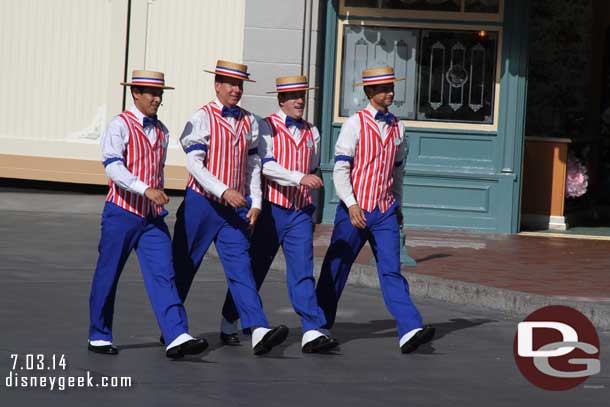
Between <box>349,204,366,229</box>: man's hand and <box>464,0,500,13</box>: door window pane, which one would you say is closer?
<box>349,204,366,229</box>: man's hand

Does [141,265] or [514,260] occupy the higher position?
[141,265]

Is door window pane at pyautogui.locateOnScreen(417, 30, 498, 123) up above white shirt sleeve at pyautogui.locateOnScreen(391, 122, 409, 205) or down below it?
above

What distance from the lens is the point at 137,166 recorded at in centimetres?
846

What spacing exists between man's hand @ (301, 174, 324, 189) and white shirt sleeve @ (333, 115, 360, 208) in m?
0.23

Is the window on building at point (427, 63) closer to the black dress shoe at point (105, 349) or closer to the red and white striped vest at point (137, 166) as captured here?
the red and white striped vest at point (137, 166)

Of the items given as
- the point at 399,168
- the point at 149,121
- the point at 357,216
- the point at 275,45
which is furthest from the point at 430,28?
the point at 149,121

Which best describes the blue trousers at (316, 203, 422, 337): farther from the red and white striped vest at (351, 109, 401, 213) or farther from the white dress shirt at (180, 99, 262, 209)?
the white dress shirt at (180, 99, 262, 209)

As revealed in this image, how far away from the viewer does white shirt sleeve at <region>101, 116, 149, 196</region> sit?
8281 mm

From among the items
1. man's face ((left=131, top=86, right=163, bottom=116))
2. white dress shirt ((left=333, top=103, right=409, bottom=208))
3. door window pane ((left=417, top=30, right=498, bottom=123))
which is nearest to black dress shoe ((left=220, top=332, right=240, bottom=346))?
white dress shirt ((left=333, top=103, right=409, bottom=208))

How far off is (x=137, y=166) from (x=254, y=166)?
2.63 ft

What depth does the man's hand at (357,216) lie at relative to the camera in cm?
891

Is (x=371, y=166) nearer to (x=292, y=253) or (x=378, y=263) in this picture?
(x=378, y=263)

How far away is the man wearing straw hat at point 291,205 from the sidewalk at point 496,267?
2.41 m

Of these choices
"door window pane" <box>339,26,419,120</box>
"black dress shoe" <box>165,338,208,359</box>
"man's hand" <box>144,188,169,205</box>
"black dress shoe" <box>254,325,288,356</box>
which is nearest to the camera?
"man's hand" <box>144,188,169,205</box>
